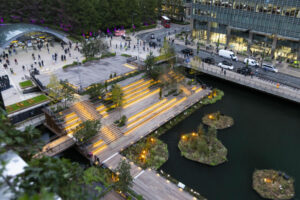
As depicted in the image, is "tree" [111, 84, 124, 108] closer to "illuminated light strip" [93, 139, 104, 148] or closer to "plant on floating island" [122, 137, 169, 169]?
"illuminated light strip" [93, 139, 104, 148]

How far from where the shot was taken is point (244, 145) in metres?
37.2

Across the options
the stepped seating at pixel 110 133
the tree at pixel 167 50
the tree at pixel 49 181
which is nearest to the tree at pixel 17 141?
the tree at pixel 49 181

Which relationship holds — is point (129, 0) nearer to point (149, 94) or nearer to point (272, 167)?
point (149, 94)

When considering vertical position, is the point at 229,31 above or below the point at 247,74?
above

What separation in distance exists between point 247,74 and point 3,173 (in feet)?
175

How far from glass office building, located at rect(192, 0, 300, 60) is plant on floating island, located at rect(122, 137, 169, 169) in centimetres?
4432

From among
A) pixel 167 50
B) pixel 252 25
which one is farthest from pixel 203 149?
pixel 252 25

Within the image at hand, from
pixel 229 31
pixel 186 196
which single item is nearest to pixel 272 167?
pixel 186 196

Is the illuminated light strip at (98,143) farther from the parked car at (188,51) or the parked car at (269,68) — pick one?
the parked car at (269,68)

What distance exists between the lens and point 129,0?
294 feet

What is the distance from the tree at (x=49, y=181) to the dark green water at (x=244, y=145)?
19.4m

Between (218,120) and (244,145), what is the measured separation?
6579 millimetres

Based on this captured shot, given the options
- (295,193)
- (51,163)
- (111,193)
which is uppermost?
(51,163)

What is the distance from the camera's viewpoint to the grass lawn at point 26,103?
127 ft
